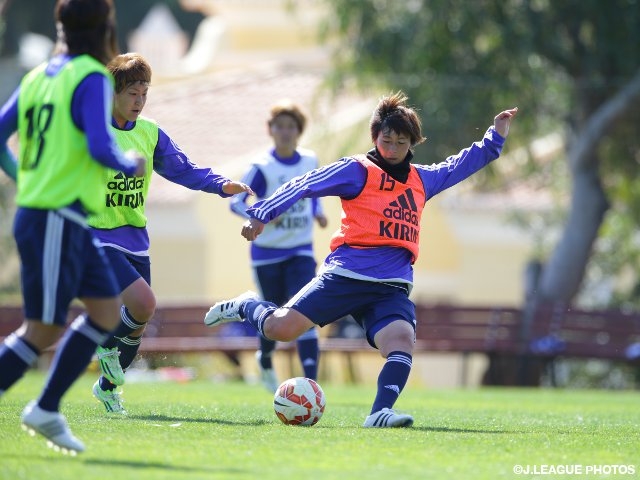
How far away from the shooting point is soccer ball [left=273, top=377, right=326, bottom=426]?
27.5 feet

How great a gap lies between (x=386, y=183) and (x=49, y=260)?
257 cm

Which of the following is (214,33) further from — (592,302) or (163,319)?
(163,319)

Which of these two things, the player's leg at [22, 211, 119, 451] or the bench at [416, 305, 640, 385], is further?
the bench at [416, 305, 640, 385]

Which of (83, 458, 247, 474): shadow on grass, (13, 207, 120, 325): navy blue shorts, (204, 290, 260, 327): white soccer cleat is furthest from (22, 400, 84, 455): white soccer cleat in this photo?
(204, 290, 260, 327): white soccer cleat

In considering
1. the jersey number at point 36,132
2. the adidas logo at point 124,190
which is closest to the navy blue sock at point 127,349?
the adidas logo at point 124,190

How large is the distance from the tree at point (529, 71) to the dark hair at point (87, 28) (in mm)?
14486

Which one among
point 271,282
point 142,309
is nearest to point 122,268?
point 142,309

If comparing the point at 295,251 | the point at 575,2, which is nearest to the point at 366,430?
the point at 295,251

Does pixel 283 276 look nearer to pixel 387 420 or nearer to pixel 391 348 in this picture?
pixel 391 348

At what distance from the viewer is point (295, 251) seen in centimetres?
1172

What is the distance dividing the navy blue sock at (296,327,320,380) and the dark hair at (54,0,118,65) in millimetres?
4921

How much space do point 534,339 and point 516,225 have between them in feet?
26.8

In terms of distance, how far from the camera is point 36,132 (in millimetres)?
6547

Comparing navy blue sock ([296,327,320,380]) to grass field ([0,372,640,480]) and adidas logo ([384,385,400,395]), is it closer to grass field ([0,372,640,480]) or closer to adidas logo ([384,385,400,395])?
grass field ([0,372,640,480])
